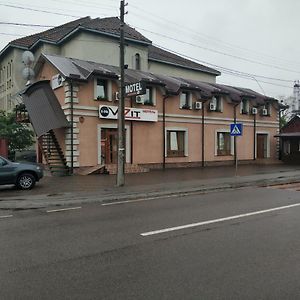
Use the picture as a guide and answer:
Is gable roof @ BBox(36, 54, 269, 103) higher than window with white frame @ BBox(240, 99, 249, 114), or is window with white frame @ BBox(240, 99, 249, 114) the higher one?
gable roof @ BBox(36, 54, 269, 103)

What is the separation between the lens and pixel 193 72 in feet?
156

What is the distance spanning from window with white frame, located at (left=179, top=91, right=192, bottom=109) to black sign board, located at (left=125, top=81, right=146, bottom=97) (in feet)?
35.9

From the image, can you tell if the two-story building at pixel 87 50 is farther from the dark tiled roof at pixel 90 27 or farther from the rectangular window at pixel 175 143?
the rectangular window at pixel 175 143

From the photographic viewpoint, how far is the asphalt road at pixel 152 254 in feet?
14.8

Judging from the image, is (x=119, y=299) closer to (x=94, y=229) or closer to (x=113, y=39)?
(x=94, y=229)

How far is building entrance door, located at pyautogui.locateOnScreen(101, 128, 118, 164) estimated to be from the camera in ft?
80.4

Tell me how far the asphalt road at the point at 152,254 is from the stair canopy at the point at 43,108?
13035 mm

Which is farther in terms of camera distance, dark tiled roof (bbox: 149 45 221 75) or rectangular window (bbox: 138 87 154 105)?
dark tiled roof (bbox: 149 45 221 75)

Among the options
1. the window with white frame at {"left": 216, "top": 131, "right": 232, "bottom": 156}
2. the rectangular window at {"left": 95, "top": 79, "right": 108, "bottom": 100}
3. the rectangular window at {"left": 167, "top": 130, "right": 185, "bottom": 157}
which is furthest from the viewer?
the window with white frame at {"left": 216, "top": 131, "right": 232, "bottom": 156}

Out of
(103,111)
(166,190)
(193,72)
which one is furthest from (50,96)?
(193,72)

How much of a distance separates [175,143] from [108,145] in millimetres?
5780

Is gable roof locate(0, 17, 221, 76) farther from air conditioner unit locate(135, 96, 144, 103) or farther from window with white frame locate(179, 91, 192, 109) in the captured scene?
air conditioner unit locate(135, 96, 144, 103)

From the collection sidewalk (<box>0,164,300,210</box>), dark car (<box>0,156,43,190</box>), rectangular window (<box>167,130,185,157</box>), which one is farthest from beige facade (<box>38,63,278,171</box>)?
dark car (<box>0,156,43,190</box>)

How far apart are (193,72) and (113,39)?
13463mm
